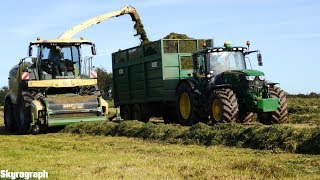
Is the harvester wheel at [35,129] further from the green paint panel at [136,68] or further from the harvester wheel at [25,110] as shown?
the green paint panel at [136,68]

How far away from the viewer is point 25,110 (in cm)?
1587

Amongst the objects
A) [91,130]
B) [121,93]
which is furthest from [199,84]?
[121,93]

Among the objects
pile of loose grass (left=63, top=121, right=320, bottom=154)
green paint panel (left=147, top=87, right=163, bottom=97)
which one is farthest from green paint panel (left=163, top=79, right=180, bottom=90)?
pile of loose grass (left=63, top=121, right=320, bottom=154)

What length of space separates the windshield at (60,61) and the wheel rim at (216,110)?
5.44 metres

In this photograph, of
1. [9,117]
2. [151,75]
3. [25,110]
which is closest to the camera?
[25,110]

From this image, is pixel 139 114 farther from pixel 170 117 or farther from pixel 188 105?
pixel 188 105

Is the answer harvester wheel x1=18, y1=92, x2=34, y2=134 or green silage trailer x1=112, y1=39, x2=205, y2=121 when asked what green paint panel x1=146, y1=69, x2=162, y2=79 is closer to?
green silage trailer x1=112, y1=39, x2=205, y2=121

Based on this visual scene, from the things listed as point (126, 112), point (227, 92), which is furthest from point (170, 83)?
point (126, 112)

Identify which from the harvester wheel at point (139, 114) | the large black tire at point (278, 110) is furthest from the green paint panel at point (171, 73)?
the large black tire at point (278, 110)

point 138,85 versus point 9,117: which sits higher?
point 138,85

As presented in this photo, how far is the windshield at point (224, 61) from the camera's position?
47.8 feet

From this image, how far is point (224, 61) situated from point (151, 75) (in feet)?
10.2

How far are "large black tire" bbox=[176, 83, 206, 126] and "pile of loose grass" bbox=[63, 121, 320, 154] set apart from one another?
1.85 metres

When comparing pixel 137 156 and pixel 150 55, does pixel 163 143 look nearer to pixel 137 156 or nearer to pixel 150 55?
pixel 137 156
